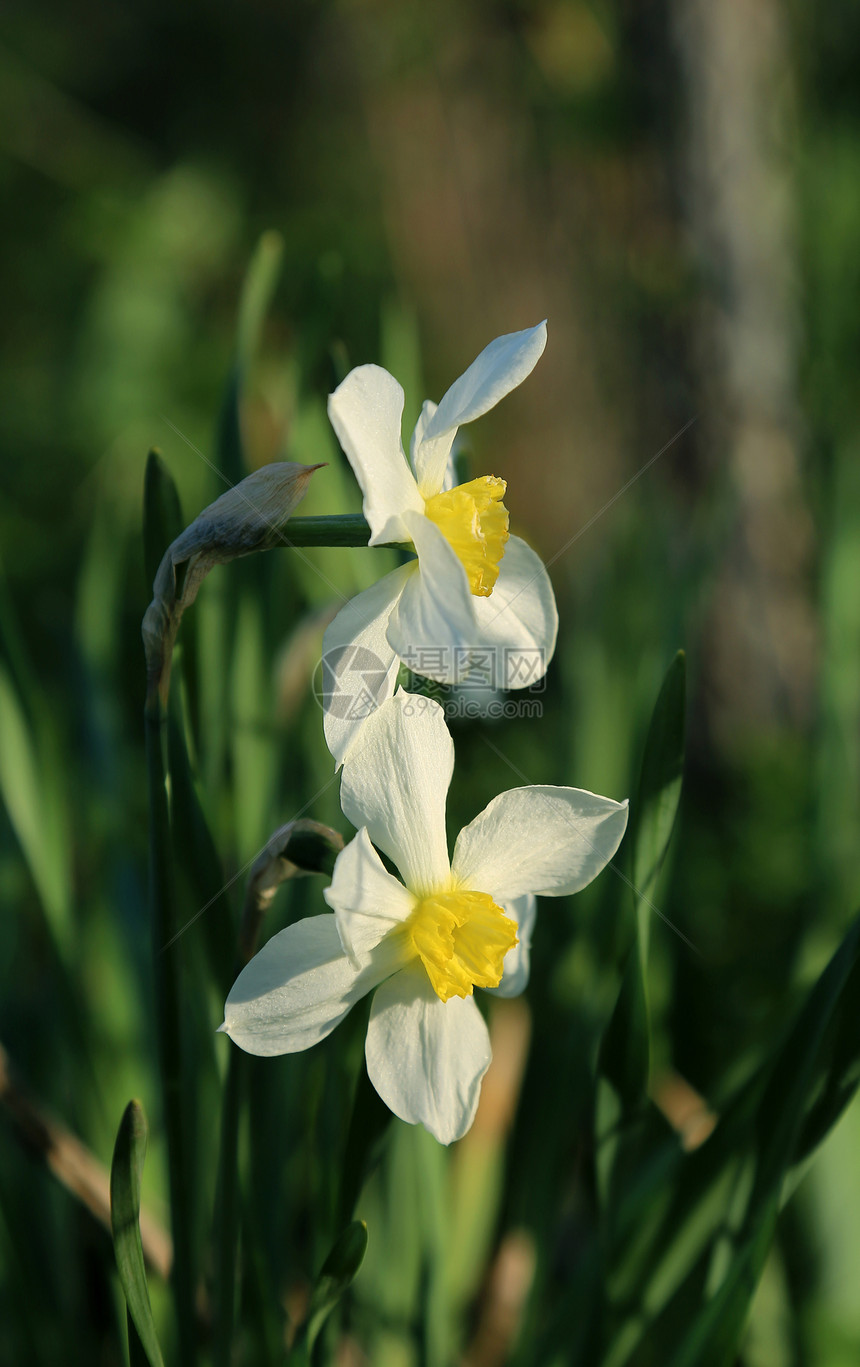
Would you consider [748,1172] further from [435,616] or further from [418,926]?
[435,616]

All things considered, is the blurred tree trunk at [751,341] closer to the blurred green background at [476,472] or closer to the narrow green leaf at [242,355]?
the blurred green background at [476,472]

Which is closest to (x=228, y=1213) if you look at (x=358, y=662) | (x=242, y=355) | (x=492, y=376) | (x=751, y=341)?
(x=358, y=662)

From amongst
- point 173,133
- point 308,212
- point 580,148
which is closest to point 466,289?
point 308,212

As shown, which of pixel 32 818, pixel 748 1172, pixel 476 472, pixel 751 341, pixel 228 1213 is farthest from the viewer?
pixel 751 341

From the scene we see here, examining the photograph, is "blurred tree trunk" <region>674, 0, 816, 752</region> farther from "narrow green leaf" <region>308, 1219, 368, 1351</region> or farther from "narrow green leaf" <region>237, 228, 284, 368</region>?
"narrow green leaf" <region>308, 1219, 368, 1351</region>

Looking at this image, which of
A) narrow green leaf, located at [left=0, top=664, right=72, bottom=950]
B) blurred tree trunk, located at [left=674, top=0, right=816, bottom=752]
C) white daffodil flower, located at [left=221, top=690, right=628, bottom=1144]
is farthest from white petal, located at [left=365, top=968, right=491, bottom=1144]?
blurred tree trunk, located at [left=674, top=0, right=816, bottom=752]

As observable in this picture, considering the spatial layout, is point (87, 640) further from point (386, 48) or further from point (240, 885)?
point (386, 48)
